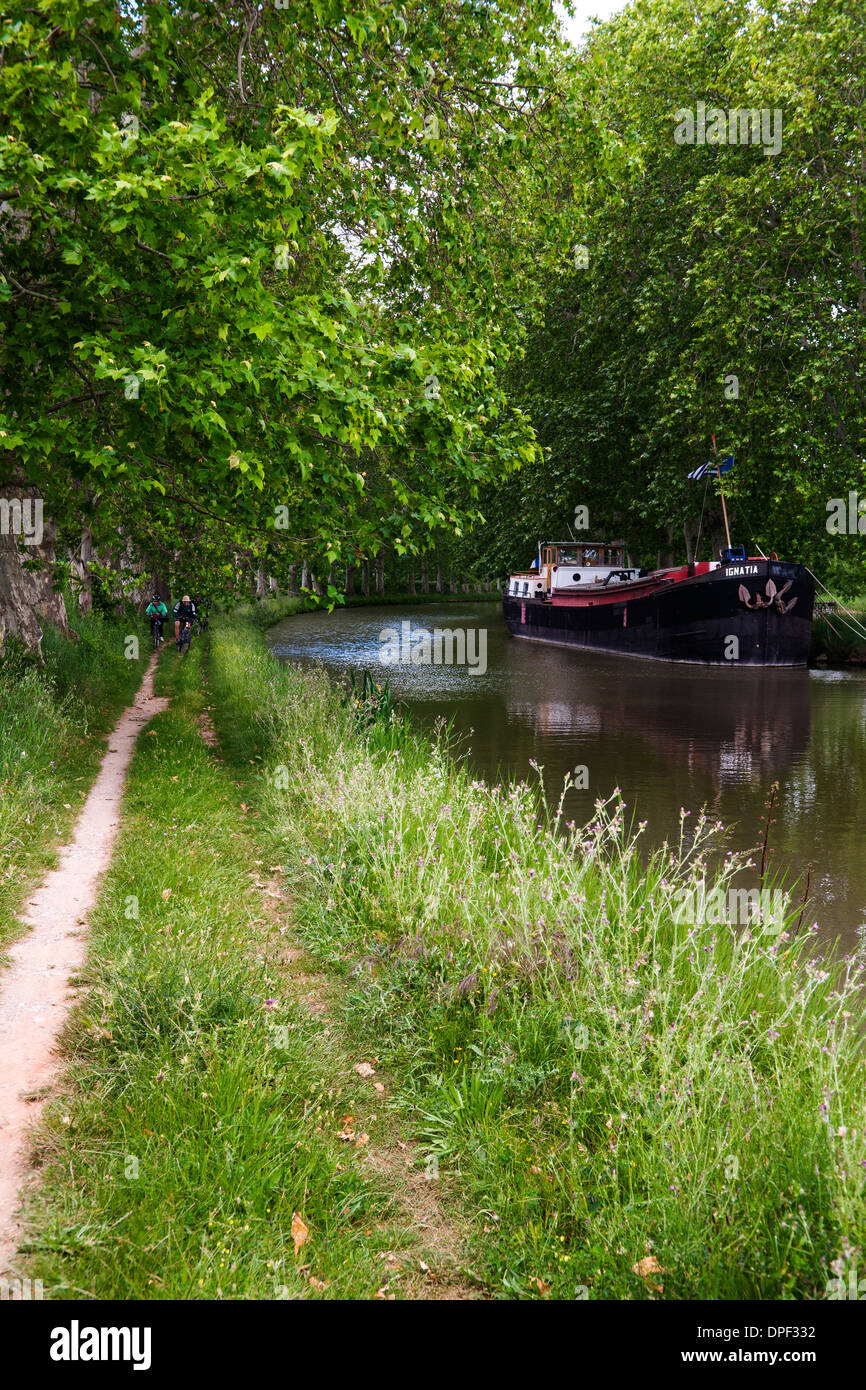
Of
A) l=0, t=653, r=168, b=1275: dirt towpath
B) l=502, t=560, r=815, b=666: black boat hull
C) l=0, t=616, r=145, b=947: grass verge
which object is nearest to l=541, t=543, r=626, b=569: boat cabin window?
l=502, t=560, r=815, b=666: black boat hull

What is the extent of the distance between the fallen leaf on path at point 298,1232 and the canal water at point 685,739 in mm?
4908

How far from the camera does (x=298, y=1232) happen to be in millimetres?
3250

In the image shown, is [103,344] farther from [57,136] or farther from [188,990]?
[188,990]

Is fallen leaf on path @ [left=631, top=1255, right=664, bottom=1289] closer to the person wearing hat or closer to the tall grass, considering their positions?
the tall grass

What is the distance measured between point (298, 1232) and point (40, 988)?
260 centimetres

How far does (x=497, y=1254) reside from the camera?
330 cm

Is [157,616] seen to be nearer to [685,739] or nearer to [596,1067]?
[685,739]

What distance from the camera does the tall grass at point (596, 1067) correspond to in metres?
3.05

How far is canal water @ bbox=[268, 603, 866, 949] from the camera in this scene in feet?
33.6

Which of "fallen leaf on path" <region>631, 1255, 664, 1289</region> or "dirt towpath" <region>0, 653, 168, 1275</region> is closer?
"fallen leaf on path" <region>631, 1255, 664, 1289</region>

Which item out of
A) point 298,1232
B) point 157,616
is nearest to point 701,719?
point 157,616

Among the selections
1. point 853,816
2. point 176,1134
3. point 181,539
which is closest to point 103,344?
point 176,1134

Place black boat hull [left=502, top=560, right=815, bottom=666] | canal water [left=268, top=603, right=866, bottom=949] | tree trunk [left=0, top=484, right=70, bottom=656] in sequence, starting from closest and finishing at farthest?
canal water [left=268, top=603, right=866, bottom=949] < tree trunk [left=0, top=484, right=70, bottom=656] < black boat hull [left=502, top=560, right=815, bottom=666]

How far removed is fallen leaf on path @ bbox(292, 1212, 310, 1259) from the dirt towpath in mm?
970
